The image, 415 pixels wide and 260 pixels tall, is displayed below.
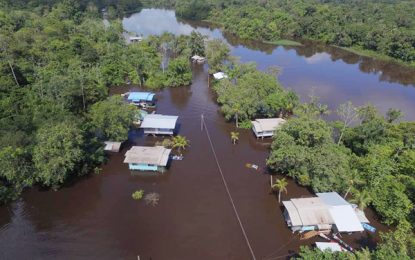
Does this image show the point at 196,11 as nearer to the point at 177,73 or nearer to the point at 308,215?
the point at 177,73

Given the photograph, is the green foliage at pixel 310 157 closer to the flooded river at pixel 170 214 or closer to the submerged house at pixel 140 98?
the flooded river at pixel 170 214

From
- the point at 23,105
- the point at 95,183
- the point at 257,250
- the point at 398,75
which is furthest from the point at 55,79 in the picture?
the point at 398,75

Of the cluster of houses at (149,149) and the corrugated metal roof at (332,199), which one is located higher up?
the corrugated metal roof at (332,199)

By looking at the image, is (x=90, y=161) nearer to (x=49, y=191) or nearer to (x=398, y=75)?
(x=49, y=191)

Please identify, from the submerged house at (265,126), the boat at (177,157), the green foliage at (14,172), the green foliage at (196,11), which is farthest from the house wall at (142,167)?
the green foliage at (196,11)

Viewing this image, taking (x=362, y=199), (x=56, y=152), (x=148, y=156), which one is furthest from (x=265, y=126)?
(x=56, y=152)

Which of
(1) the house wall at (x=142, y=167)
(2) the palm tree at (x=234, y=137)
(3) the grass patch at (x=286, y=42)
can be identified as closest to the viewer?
(1) the house wall at (x=142, y=167)

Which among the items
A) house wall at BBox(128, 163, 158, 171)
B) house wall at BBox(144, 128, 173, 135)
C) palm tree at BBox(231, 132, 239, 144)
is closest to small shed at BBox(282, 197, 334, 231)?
palm tree at BBox(231, 132, 239, 144)
